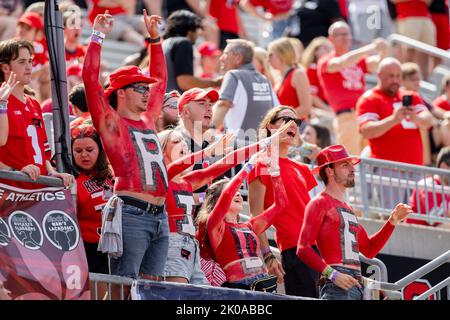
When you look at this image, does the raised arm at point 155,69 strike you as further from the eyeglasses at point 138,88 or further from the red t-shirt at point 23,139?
the red t-shirt at point 23,139

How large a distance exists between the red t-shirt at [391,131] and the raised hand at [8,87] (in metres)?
5.32

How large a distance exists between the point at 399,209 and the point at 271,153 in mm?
1046

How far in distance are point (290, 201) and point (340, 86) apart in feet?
18.0

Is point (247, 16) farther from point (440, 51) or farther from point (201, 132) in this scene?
point (201, 132)

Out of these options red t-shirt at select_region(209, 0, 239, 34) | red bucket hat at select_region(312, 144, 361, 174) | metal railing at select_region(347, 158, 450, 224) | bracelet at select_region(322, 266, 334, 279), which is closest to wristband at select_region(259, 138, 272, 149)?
red bucket hat at select_region(312, 144, 361, 174)

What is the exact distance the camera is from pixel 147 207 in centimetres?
930

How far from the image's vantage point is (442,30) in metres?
18.9

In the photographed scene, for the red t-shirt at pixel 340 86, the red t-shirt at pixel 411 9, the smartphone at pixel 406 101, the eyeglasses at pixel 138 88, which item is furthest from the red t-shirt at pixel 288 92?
the red t-shirt at pixel 411 9

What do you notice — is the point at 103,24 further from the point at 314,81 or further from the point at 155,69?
the point at 314,81

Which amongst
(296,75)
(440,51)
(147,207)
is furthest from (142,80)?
(440,51)

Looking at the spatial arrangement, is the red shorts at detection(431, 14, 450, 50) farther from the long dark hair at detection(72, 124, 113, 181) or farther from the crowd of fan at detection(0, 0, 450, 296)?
the long dark hair at detection(72, 124, 113, 181)

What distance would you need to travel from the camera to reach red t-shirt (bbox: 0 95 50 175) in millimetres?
9539

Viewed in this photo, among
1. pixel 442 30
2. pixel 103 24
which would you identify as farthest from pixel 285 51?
pixel 442 30
